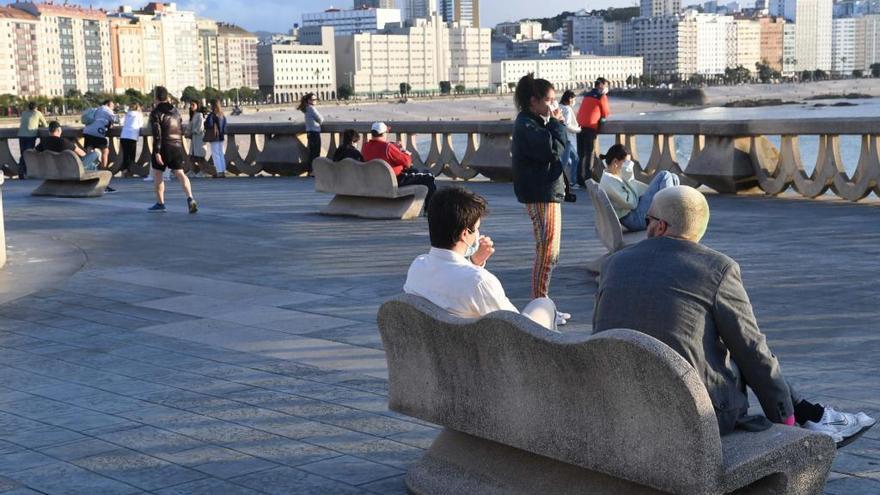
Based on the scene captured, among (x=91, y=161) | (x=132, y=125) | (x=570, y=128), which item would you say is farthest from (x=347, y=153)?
(x=132, y=125)

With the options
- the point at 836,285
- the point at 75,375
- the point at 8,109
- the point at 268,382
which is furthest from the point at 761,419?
the point at 8,109

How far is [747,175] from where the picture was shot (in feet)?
57.1

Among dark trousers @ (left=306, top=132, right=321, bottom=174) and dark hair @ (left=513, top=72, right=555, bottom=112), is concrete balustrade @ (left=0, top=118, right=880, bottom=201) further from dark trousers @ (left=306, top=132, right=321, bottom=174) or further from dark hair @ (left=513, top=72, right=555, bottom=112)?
dark hair @ (left=513, top=72, right=555, bottom=112)

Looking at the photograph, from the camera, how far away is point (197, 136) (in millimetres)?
24906

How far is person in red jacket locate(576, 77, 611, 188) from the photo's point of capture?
18.9m

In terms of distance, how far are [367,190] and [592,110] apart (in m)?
4.77

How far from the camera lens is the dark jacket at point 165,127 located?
54.9ft

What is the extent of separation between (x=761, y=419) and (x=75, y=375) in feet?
14.0

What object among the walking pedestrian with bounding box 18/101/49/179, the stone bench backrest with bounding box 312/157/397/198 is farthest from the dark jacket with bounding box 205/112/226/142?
the stone bench backrest with bounding box 312/157/397/198

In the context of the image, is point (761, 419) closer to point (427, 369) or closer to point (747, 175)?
point (427, 369)

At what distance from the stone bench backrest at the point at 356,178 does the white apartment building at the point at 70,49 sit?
7165 inches

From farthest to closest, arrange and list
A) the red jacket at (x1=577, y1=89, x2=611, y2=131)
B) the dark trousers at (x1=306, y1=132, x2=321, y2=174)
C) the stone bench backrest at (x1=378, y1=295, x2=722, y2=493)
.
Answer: the dark trousers at (x1=306, y1=132, x2=321, y2=174) → the red jacket at (x1=577, y1=89, x2=611, y2=131) → the stone bench backrest at (x1=378, y1=295, x2=722, y2=493)

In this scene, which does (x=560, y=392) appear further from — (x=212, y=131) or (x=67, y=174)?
(x=212, y=131)

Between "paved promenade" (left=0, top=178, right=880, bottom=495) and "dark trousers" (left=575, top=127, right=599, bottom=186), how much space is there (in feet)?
11.1
